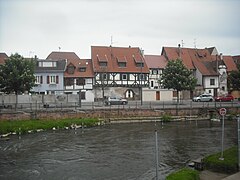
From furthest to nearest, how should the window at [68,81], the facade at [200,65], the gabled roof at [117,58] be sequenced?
1. the facade at [200,65]
2. the gabled roof at [117,58]
3. the window at [68,81]

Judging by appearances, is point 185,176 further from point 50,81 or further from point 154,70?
point 154,70

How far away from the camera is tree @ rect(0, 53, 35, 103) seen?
3775 centimetres

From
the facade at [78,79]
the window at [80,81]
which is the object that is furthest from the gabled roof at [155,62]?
the window at [80,81]

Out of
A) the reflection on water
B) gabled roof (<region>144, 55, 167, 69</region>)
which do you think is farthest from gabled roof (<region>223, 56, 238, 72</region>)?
the reflection on water

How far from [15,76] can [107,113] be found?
12167mm

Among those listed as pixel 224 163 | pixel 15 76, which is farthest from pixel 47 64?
pixel 224 163

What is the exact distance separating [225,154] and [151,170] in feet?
13.5

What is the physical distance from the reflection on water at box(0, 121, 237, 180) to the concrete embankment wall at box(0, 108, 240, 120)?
477 centimetres

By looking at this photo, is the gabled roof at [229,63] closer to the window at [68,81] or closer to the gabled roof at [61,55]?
the gabled roof at [61,55]

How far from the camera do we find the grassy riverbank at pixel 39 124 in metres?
30.0

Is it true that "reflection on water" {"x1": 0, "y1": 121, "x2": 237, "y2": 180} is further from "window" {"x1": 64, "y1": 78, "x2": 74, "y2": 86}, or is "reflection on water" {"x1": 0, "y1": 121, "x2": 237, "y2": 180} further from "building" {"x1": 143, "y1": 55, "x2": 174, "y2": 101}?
"building" {"x1": 143, "y1": 55, "x2": 174, "y2": 101}

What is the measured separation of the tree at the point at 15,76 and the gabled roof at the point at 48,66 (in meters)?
15.3

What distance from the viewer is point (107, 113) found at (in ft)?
126

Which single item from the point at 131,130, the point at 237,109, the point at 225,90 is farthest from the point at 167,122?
the point at 225,90
